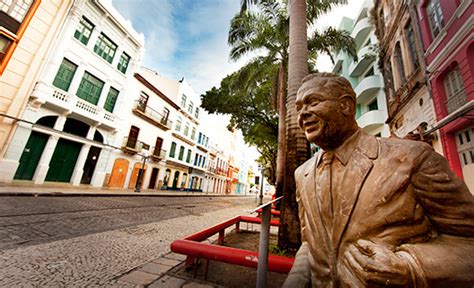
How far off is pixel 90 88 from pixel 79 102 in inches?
57.5

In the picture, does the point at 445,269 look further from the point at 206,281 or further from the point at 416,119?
the point at 416,119

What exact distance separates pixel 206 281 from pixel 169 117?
69.5ft

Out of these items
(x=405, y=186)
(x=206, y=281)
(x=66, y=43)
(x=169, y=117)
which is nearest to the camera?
(x=405, y=186)

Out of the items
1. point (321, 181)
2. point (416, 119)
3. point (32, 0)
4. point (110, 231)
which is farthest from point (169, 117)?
point (321, 181)

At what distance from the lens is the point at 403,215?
2.46 feet

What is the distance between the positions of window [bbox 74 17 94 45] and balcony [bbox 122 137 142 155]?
7264 mm

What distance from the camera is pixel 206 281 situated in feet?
7.93

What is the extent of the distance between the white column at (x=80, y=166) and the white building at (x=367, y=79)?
17235mm

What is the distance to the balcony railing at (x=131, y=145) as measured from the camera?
623 inches

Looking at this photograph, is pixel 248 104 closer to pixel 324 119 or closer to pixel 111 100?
pixel 324 119

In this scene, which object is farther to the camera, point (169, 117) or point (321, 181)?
point (169, 117)

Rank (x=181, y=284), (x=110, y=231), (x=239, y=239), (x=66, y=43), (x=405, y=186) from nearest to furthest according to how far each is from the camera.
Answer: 1. (x=405, y=186)
2. (x=181, y=284)
3. (x=110, y=231)
4. (x=239, y=239)
5. (x=66, y=43)

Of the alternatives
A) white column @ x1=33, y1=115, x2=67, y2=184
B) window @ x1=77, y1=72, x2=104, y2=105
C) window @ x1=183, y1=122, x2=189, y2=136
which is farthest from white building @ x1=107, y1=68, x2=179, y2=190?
white column @ x1=33, y1=115, x2=67, y2=184

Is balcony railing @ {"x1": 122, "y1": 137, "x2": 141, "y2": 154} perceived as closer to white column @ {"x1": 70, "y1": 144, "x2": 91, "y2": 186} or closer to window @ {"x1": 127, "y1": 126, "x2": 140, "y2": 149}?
window @ {"x1": 127, "y1": 126, "x2": 140, "y2": 149}
